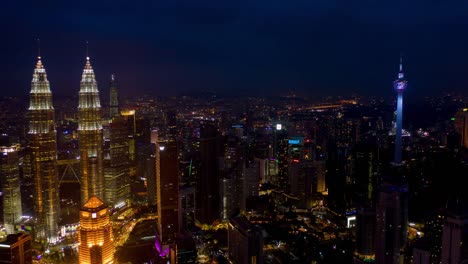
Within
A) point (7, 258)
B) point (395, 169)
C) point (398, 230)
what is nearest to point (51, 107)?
point (7, 258)

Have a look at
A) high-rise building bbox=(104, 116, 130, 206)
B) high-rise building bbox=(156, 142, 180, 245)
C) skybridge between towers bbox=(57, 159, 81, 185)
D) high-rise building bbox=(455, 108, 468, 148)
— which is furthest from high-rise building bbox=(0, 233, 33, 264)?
high-rise building bbox=(455, 108, 468, 148)

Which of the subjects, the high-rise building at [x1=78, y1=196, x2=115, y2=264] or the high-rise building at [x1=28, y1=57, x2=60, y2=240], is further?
the high-rise building at [x1=28, y1=57, x2=60, y2=240]

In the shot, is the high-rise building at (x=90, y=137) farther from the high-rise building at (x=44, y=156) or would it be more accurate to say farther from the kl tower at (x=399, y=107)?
the kl tower at (x=399, y=107)

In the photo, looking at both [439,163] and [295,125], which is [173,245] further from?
[295,125]

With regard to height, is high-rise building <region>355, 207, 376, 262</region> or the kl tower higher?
the kl tower

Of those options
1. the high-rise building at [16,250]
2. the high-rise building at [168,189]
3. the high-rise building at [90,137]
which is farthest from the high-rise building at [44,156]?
the high-rise building at [16,250]

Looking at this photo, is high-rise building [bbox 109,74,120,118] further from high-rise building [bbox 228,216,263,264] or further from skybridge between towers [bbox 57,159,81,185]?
high-rise building [bbox 228,216,263,264]
